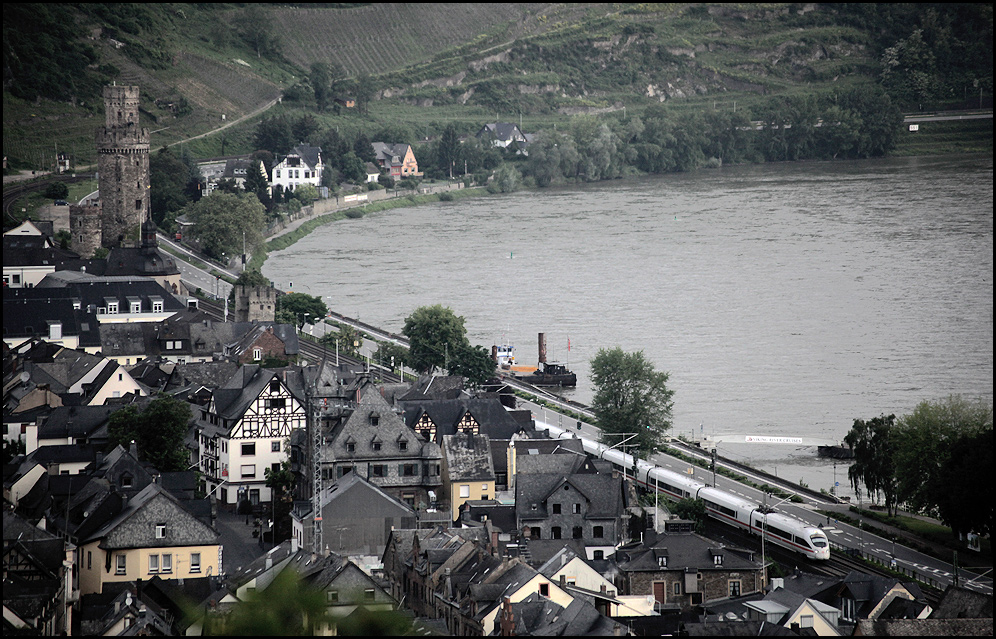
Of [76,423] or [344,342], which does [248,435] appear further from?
[344,342]

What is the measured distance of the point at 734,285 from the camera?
179 feet

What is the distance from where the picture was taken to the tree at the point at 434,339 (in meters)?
41.3

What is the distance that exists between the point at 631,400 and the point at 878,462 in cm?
622

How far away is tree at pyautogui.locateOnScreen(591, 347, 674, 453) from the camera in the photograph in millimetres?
33281

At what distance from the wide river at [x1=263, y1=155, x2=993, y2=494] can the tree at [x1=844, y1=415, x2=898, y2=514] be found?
1556 millimetres

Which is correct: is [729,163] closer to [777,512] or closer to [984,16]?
[984,16]

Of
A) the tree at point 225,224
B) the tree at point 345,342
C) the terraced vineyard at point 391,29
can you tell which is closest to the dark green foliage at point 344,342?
the tree at point 345,342

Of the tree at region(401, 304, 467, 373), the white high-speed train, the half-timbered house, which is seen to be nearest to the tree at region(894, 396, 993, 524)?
the white high-speed train

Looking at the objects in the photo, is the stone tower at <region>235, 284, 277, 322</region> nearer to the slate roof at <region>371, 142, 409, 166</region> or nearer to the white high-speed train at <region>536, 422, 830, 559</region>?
the white high-speed train at <region>536, 422, 830, 559</region>

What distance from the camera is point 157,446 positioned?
94.1 ft

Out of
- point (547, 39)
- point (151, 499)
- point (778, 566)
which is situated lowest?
point (778, 566)

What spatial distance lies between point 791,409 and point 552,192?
178ft

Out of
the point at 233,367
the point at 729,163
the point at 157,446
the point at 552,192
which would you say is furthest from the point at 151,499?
the point at 729,163

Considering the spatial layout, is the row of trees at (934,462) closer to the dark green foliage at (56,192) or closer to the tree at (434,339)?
the tree at (434,339)
